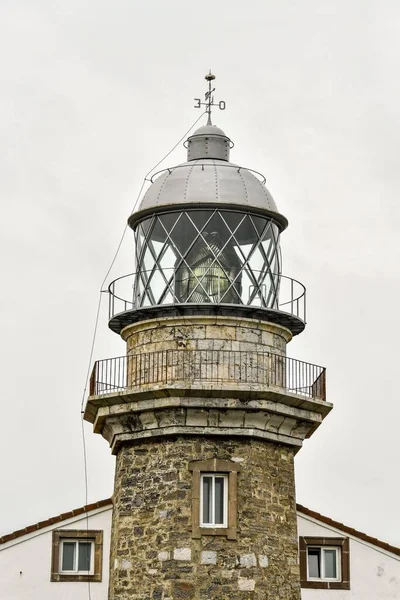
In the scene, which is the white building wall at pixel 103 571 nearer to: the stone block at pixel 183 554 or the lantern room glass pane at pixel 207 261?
the stone block at pixel 183 554

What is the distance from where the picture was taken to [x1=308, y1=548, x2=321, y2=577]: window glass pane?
34969mm

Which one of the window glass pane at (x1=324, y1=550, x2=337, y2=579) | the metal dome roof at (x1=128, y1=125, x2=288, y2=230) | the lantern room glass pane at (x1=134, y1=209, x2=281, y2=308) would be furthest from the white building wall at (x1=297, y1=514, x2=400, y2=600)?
the metal dome roof at (x1=128, y1=125, x2=288, y2=230)

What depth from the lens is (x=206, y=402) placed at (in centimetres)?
3127

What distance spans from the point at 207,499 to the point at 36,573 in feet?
15.8

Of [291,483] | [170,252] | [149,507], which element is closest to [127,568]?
[149,507]

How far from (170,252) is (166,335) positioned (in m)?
1.49

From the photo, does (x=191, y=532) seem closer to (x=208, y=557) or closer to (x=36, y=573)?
(x=208, y=557)

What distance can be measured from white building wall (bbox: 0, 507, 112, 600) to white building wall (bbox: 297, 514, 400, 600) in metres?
3.92

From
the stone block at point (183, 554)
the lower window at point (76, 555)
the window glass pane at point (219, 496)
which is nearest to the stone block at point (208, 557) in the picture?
the stone block at point (183, 554)

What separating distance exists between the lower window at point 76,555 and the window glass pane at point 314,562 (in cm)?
401

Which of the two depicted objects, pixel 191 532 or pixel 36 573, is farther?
pixel 36 573

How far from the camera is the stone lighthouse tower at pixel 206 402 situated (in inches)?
1217

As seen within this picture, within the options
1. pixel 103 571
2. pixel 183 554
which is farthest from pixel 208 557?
pixel 103 571

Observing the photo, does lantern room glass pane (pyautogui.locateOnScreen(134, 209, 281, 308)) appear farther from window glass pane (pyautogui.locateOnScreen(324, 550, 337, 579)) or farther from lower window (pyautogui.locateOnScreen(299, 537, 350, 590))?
window glass pane (pyautogui.locateOnScreen(324, 550, 337, 579))
